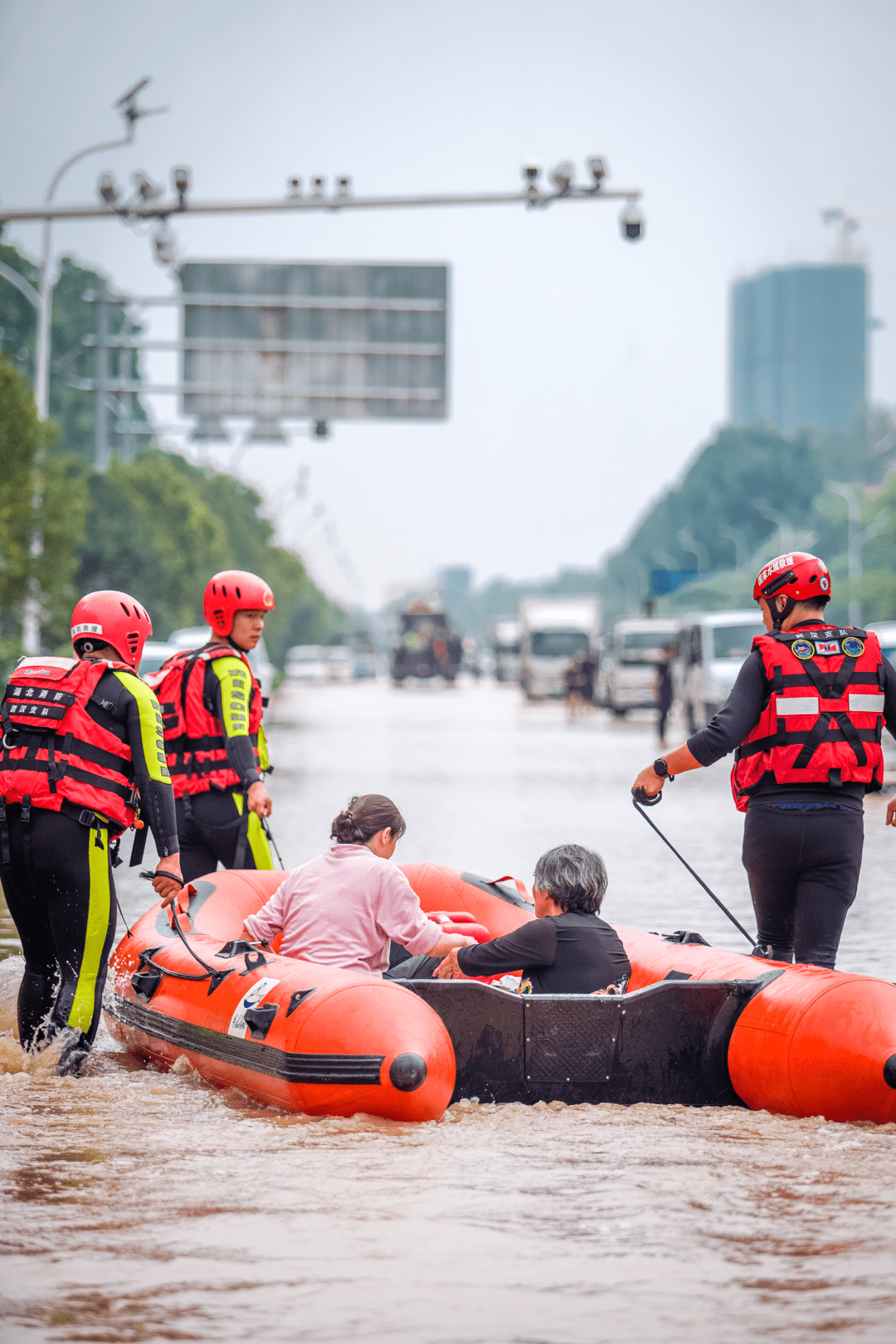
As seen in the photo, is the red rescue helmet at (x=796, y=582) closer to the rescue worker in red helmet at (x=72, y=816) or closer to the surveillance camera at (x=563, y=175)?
the rescue worker in red helmet at (x=72, y=816)

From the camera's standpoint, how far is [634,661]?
4484cm

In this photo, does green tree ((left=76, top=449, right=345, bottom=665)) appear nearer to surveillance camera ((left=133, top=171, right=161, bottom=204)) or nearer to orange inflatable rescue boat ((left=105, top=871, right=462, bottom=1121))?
surveillance camera ((left=133, top=171, right=161, bottom=204))

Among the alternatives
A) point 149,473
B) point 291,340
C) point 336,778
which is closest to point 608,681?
point 149,473

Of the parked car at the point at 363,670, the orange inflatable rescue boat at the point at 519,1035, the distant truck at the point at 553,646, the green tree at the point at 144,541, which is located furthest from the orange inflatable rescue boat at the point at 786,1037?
the parked car at the point at 363,670

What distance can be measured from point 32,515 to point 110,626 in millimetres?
22358

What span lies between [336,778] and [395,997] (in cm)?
1625

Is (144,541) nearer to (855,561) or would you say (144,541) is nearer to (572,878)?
(572,878)

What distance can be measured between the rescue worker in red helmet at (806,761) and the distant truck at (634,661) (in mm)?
37110

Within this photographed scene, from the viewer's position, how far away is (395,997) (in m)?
6.06

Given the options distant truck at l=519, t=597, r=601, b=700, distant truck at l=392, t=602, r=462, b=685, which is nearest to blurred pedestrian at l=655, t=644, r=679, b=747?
distant truck at l=519, t=597, r=601, b=700

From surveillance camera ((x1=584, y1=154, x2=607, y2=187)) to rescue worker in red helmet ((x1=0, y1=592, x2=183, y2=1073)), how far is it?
521 inches

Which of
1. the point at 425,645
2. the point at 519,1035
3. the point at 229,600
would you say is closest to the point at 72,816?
the point at 519,1035

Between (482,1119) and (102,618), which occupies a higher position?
(102,618)

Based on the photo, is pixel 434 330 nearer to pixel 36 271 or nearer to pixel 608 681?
pixel 608 681
